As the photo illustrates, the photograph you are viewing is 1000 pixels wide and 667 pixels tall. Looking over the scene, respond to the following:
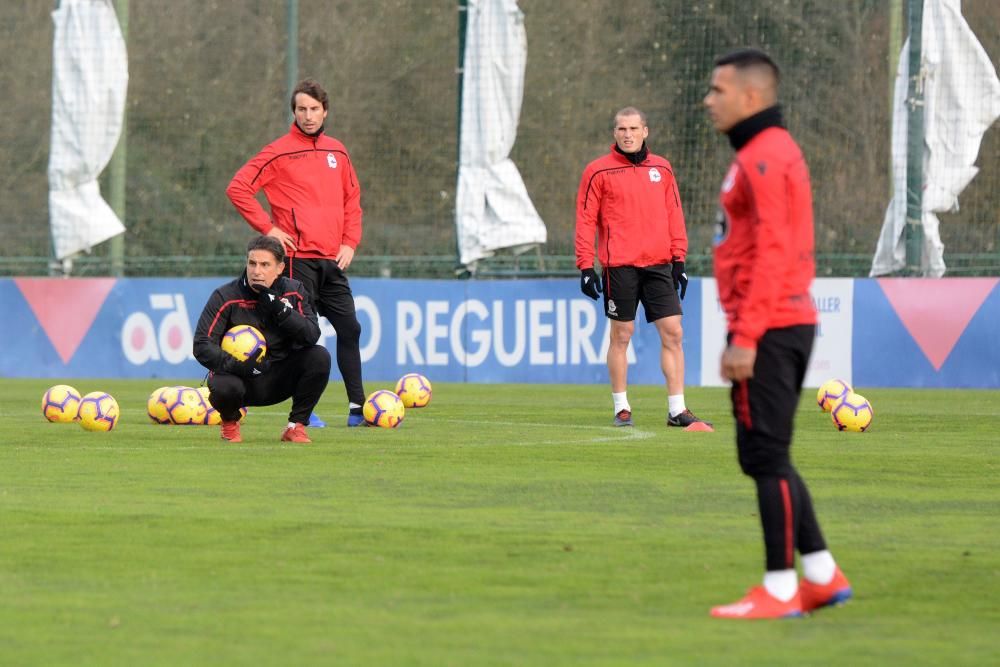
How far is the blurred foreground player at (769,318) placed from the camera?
19.8ft

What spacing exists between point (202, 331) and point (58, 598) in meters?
5.59

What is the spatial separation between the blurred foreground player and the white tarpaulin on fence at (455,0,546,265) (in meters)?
16.5

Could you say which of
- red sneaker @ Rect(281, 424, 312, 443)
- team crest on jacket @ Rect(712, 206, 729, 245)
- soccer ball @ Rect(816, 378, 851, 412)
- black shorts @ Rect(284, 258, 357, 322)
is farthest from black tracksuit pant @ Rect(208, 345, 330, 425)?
team crest on jacket @ Rect(712, 206, 729, 245)

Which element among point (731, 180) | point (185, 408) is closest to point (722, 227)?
point (731, 180)

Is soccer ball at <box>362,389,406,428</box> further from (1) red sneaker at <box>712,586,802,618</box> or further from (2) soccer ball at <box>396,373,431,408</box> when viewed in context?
(1) red sneaker at <box>712,586,802,618</box>

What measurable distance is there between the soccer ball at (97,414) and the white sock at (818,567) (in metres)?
8.06

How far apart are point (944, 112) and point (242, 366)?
11853 millimetres

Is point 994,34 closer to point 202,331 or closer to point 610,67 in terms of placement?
point 610,67

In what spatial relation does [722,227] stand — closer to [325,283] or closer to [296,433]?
[296,433]

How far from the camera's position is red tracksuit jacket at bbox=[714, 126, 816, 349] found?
238 inches

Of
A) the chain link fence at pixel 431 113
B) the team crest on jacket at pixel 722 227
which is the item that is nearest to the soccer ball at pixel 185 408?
the team crest on jacket at pixel 722 227

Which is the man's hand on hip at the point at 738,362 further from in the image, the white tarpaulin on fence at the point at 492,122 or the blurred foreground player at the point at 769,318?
the white tarpaulin on fence at the point at 492,122

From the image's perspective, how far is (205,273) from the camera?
24656 millimetres

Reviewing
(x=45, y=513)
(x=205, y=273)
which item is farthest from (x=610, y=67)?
(x=45, y=513)
